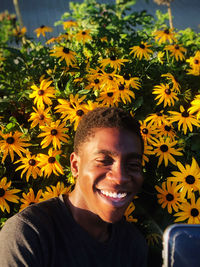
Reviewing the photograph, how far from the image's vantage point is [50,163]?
1901 millimetres

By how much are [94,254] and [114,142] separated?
0.50m

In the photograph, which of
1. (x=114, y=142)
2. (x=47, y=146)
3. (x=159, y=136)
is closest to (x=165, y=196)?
→ (x=159, y=136)

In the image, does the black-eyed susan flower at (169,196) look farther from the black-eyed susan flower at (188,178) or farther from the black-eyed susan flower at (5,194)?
the black-eyed susan flower at (5,194)

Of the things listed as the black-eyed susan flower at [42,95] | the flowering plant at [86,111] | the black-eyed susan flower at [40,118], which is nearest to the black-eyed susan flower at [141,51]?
the flowering plant at [86,111]

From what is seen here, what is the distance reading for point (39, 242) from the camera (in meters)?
1.36

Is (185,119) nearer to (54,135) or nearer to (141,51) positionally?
(141,51)

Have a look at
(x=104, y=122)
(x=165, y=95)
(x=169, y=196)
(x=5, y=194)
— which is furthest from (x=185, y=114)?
(x=5, y=194)

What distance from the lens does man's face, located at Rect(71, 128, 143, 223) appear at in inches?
56.4

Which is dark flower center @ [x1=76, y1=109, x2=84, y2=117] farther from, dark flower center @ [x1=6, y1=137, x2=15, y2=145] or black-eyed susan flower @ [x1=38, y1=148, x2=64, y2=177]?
dark flower center @ [x1=6, y1=137, x2=15, y2=145]

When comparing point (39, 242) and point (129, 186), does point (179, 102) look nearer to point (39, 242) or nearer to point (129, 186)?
point (129, 186)

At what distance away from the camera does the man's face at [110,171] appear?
1.43 metres

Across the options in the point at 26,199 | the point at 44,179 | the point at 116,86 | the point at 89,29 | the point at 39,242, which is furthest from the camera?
the point at 89,29

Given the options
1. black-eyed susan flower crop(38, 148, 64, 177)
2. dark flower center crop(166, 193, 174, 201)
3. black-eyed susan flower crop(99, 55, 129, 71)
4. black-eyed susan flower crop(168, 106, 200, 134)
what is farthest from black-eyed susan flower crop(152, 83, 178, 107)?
black-eyed susan flower crop(38, 148, 64, 177)

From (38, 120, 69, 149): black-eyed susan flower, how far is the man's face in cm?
42
